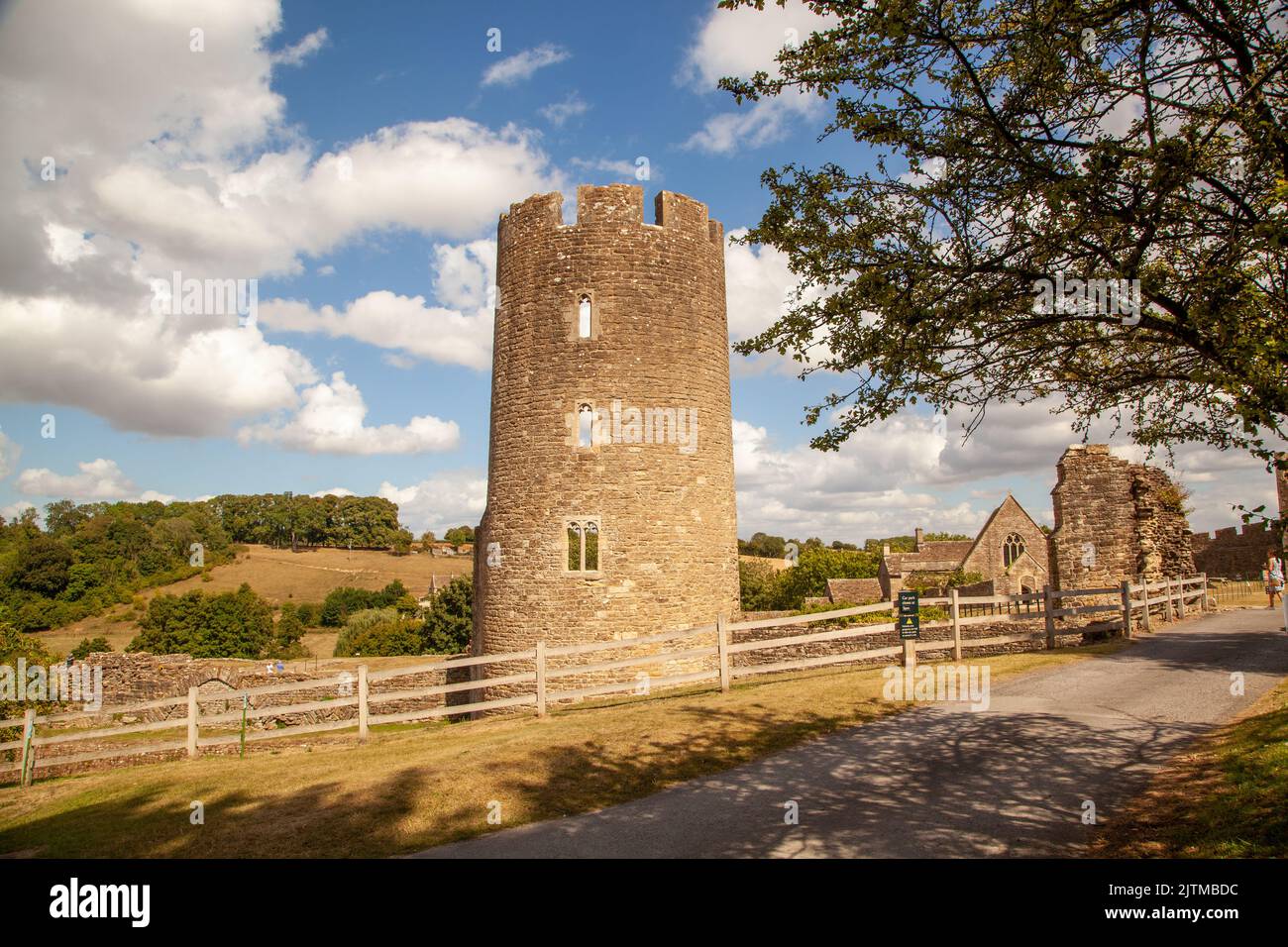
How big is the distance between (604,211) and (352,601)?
2594 inches

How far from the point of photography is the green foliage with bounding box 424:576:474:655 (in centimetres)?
4259

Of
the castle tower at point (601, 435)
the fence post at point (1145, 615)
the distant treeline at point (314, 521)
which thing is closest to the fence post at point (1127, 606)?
the fence post at point (1145, 615)

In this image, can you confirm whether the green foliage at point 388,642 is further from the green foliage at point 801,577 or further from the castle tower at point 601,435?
the castle tower at point 601,435

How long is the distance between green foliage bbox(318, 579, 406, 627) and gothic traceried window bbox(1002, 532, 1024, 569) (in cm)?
5078

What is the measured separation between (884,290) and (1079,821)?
4758 mm

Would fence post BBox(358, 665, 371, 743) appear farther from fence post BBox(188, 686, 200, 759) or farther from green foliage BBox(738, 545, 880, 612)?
green foliage BBox(738, 545, 880, 612)

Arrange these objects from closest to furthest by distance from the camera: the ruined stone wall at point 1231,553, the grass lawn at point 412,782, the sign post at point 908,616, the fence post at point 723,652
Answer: the grass lawn at point 412,782 < the sign post at point 908,616 < the fence post at point 723,652 < the ruined stone wall at point 1231,553

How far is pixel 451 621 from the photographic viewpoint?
43.1 meters

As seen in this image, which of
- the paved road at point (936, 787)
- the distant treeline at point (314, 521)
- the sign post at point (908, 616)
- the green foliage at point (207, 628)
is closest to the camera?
the paved road at point (936, 787)

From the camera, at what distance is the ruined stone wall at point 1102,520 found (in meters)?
21.2

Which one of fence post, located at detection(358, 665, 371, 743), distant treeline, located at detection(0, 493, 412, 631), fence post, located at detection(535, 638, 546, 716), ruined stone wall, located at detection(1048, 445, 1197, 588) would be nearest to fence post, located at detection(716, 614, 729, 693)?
fence post, located at detection(535, 638, 546, 716)

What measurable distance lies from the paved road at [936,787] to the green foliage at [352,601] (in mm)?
66830

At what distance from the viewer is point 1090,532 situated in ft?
70.3
